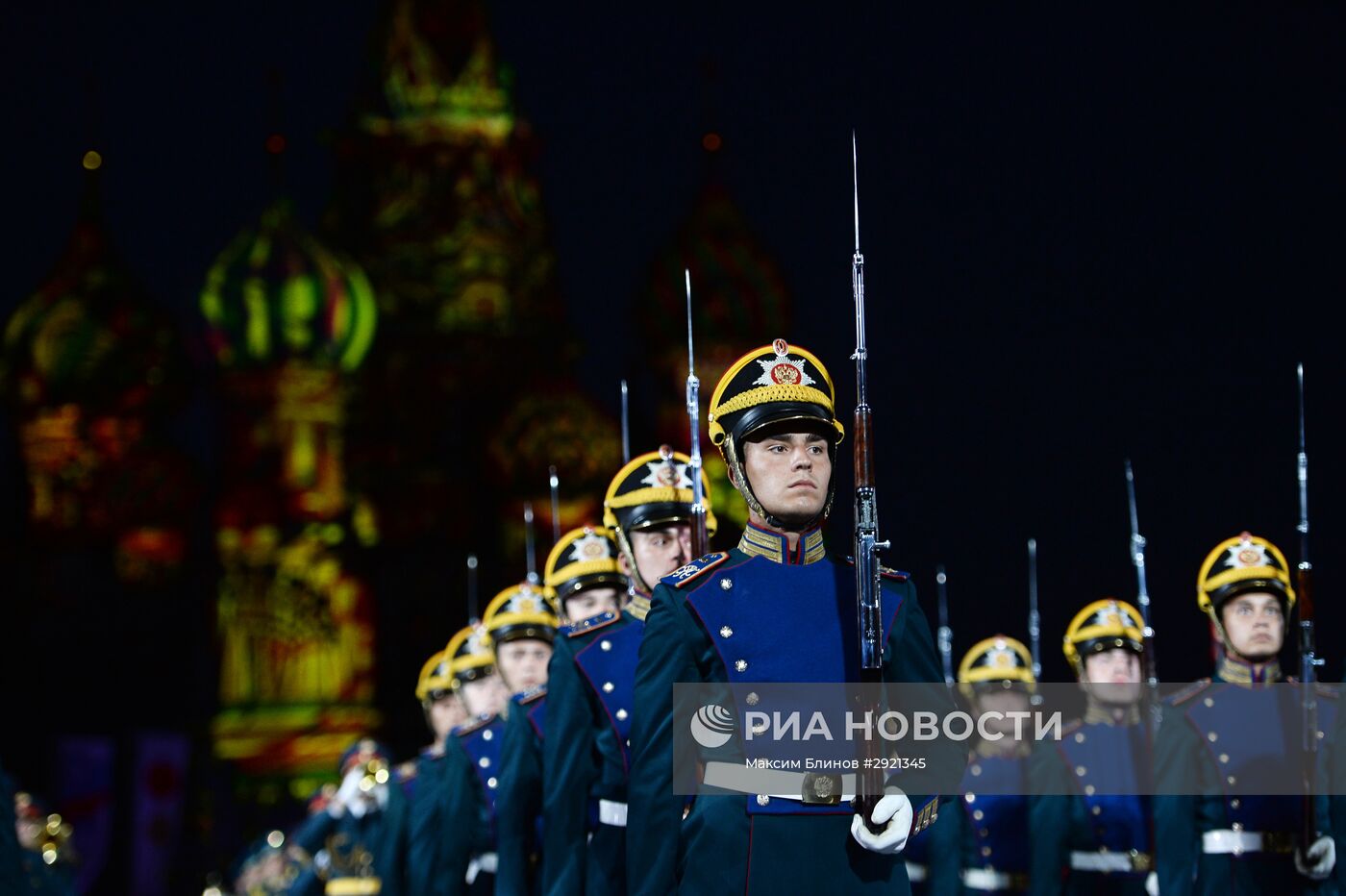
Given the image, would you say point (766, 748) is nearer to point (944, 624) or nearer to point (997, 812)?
point (997, 812)

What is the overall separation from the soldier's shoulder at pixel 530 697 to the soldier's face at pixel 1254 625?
300cm

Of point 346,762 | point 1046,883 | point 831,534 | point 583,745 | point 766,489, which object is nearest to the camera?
point 766,489

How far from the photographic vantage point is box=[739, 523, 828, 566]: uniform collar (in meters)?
6.04

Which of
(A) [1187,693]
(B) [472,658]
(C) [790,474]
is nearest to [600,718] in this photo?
(C) [790,474]

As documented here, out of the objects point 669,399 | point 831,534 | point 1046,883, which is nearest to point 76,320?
point 669,399

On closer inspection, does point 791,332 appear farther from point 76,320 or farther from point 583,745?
point 583,745

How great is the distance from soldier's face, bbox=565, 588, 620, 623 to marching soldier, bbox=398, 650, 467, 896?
6.73 feet

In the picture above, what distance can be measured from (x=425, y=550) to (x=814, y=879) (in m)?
38.2

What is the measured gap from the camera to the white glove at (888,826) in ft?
18.3

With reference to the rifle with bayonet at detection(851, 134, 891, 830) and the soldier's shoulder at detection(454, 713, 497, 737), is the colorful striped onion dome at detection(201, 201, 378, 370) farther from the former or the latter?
the rifle with bayonet at detection(851, 134, 891, 830)

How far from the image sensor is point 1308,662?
8883 millimetres

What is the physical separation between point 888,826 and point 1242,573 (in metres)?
4.19

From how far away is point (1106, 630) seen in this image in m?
11.4

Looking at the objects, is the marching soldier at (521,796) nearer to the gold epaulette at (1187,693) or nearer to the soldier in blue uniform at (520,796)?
the soldier in blue uniform at (520,796)
